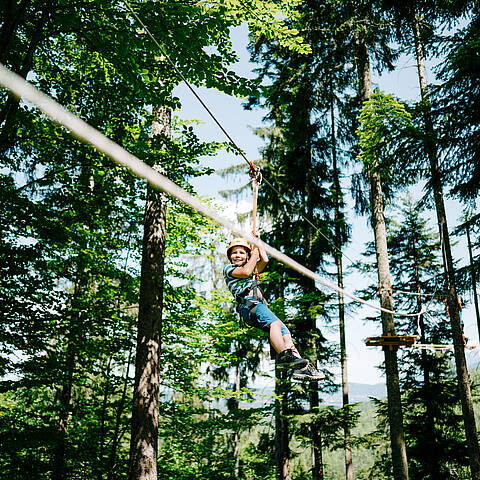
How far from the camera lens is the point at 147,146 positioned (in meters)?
5.25

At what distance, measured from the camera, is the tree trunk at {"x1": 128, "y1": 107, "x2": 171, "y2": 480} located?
4.77m

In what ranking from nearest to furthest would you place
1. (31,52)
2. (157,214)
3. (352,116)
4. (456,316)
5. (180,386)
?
(31,52) < (157,214) < (180,386) < (456,316) < (352,116)

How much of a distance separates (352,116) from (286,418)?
36.4 ft

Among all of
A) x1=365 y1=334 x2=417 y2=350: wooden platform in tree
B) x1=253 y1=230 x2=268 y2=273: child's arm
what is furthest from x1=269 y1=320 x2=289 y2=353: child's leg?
x1=365 y1=334 x2=417 y2=350: wooden platform in tree

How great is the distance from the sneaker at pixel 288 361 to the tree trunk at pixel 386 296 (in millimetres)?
6075

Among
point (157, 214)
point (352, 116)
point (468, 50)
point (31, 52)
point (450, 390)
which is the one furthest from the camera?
point (450, 390)

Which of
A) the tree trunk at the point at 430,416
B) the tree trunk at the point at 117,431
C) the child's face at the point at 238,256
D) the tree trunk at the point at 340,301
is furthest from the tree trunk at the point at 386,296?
the child's face at the point at 238,256

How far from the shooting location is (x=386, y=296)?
9.68 metres

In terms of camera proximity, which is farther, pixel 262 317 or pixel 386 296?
pixel 386 296

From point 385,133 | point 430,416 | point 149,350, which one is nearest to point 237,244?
point 149,350

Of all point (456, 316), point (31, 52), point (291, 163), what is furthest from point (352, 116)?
point (31, 52)

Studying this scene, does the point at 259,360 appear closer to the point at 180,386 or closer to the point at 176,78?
the point at 180,386

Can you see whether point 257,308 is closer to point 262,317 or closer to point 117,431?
point 262,317

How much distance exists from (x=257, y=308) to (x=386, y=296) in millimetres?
6527
